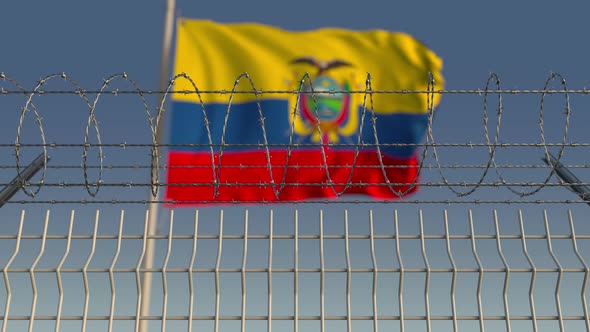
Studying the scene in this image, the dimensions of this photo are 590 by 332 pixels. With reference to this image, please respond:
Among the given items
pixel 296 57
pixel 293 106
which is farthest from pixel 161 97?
pixel 296 57

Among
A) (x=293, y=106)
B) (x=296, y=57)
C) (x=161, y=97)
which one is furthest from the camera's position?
(x=296, y=57)

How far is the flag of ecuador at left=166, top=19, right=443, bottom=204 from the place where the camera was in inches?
529

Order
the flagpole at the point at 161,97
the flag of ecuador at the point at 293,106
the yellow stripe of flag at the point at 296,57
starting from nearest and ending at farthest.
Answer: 1. the flagpole at the point at 161,97
2. the flag of ecuador at the point at 293,106
3. the yellow stripe of flag at the point at 296,57

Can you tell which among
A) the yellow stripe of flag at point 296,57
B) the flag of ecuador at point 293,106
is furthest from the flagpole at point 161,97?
the yellow stripe of flag at point 296,57

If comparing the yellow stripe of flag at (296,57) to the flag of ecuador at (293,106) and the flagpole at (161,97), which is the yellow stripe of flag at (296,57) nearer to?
the flag of ecuador at (293,106)

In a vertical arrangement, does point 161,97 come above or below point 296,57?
below

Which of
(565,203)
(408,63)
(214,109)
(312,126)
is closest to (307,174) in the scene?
(312,126)

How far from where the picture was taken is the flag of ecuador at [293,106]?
1345 cm

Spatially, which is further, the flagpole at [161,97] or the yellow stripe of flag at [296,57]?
the yellow stripe of flag at [296,57]

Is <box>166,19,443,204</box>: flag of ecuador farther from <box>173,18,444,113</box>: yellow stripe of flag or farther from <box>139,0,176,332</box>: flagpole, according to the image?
<box>139,0,176,332</box>: flagpole

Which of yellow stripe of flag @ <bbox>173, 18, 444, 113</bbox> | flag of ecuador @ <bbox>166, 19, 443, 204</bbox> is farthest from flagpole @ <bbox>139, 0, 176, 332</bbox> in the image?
yellow stripe of flag @ <bbox>173, 18, 444, 113</bbox>

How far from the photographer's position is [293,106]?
13.8 m

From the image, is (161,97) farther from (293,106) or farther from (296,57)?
(296,57)

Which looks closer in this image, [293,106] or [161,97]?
[161,97]
